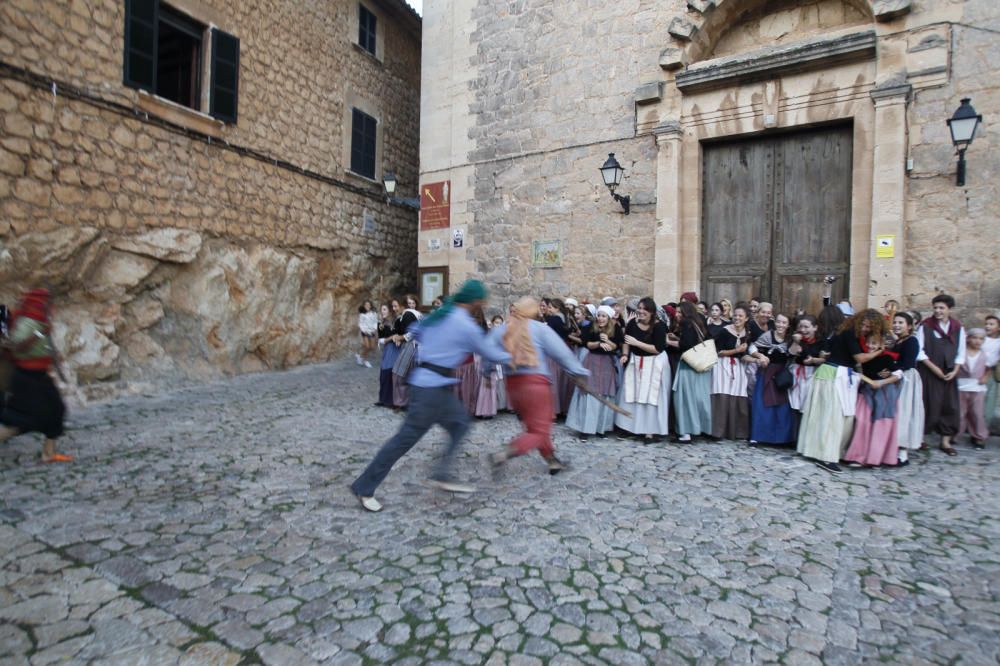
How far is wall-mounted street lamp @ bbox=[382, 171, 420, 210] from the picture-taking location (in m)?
14.0

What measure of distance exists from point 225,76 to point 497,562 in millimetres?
10419

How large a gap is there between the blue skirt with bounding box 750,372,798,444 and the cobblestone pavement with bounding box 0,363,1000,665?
1.86 feet

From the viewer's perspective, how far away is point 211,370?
10.3 meters

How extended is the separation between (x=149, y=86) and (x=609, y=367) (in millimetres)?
8456

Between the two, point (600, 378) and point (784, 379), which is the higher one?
point (784, 379)

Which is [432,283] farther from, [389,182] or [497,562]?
[497,562]

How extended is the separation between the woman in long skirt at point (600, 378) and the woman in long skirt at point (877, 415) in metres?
2.43

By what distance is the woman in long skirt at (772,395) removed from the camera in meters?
6.11

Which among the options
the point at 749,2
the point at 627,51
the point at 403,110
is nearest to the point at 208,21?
the point at 403,110

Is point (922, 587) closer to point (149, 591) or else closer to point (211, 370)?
point (149, 591)

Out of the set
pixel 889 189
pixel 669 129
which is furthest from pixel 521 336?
pixel 669 129

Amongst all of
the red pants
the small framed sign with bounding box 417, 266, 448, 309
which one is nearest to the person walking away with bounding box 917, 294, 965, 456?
the red pants

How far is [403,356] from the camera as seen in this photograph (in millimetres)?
7766

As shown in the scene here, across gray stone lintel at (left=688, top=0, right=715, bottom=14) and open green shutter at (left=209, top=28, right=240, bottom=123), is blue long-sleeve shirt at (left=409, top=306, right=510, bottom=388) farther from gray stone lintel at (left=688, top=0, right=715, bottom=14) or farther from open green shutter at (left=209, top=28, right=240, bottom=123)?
open green shutter at (left=209, top=28, right=240, bottom=123)
